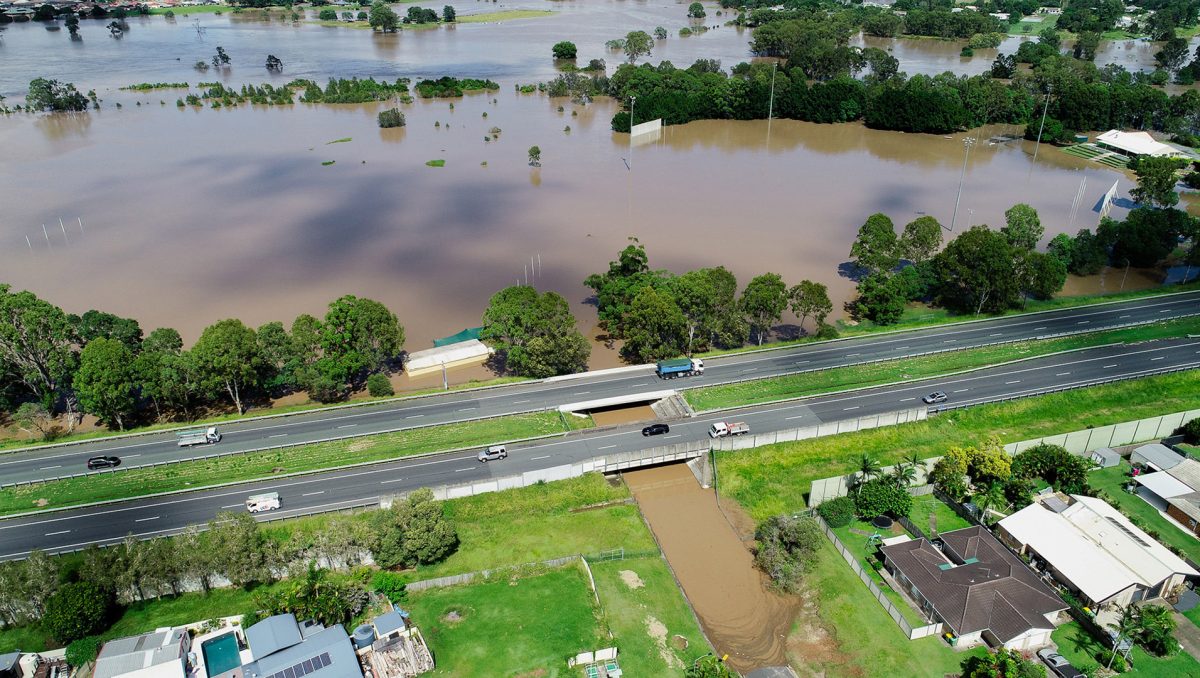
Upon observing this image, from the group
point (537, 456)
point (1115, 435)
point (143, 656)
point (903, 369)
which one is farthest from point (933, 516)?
point (143, 656)

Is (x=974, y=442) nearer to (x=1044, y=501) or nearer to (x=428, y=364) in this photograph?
(x=1044, y=501)

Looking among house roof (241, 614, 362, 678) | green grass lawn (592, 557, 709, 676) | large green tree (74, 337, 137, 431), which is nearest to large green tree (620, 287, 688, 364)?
green grass lawn (592, 557, 709, 676)

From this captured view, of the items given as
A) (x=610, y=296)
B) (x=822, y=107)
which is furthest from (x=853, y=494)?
(x=822, y=107)

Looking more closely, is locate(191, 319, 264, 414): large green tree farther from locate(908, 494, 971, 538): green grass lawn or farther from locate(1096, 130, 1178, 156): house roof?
locate(1096, 130, 1178, 156): house roof

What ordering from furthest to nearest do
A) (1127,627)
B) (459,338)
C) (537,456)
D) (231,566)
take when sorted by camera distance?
1. (459,338)
2. (537,456)
3. (231,566)
4. (1127,627)

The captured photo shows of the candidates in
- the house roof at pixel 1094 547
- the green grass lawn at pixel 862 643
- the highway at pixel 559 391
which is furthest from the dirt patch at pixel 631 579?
the house roof at pixel 1094 547

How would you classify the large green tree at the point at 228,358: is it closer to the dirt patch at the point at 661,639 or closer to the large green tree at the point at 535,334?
the large green tree at the point at 535,334

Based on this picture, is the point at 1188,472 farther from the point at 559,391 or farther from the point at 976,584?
the point at 559,391
